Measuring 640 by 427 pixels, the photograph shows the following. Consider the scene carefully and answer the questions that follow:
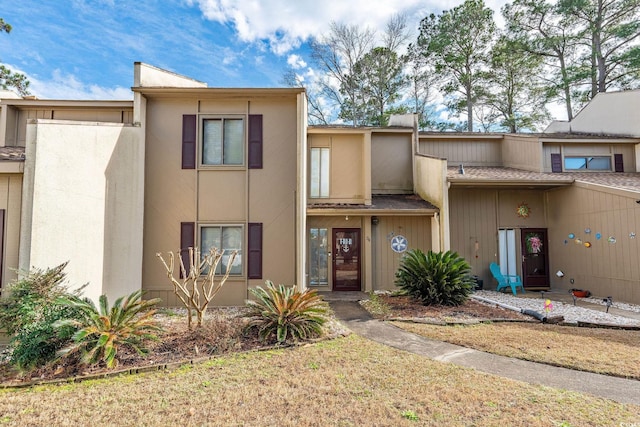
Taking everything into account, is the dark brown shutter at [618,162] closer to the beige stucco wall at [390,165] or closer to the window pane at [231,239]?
the beige stucco wall at [390,165]

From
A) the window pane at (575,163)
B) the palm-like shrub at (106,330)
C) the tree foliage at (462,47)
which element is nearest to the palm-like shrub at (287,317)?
the palm-like shrub at (106,330)

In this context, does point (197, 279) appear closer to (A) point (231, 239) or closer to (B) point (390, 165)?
(A) point (231, 239)

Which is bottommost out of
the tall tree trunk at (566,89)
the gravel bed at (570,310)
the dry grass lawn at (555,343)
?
the gravel bed at (570,310)

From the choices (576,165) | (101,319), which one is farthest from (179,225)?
(576,165)

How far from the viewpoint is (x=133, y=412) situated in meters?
3.46

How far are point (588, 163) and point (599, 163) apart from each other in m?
0.45

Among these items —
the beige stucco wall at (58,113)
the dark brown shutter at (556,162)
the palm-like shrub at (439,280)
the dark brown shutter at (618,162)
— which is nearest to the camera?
the palm-like shrub at (439,280)

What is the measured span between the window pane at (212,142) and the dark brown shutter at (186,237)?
1.73m

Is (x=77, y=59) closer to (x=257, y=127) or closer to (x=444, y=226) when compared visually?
(x=257, y=127)

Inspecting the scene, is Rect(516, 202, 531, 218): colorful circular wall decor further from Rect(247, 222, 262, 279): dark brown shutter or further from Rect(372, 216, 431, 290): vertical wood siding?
Rect(247, 222, 262, 279): dark brown shutter

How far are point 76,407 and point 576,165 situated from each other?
1580 cm

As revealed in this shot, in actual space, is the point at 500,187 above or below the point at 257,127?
below

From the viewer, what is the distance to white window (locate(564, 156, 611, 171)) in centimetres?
1270

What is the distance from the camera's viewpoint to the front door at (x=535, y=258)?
1195 centimetres
